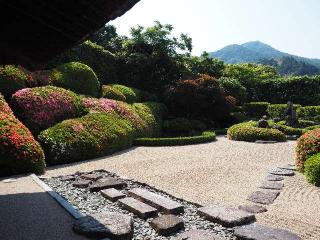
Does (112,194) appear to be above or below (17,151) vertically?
below

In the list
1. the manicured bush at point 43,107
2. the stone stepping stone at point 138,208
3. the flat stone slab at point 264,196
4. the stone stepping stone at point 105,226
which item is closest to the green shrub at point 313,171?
the flat stone slab at point 264,196

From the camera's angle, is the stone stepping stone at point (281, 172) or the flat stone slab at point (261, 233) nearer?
the flat stone slab at point (261, 233)

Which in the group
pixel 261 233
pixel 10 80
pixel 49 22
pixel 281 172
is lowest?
pixel 281 172

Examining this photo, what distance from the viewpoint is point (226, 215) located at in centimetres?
633

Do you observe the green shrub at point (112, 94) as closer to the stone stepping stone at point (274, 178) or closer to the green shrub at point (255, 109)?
the stone stepping stone at point (274, 178)

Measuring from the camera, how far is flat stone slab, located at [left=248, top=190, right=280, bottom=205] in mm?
7466

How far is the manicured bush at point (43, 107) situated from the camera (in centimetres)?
1292

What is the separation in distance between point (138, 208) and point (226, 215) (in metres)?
1.75

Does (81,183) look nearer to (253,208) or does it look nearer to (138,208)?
(138,208)

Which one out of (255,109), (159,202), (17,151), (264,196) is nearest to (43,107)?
(17,151)

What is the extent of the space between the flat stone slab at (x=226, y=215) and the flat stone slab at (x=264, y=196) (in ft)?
3.58

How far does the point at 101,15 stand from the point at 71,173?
25.7ft

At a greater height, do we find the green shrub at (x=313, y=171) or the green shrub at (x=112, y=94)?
the green shrub at (x=112, y=94)

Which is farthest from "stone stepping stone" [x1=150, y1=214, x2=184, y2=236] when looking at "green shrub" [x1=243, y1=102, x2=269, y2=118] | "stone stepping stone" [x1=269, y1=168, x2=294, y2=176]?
"green shrub" [x1=243, y1=102, x2=269, y2=118]
